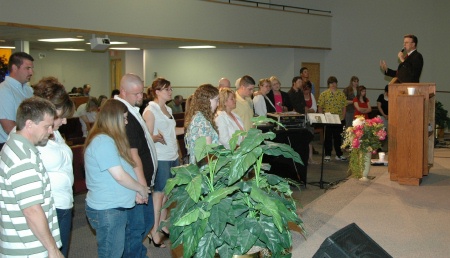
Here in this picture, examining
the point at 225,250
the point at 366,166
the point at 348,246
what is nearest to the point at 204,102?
the point at 225,250

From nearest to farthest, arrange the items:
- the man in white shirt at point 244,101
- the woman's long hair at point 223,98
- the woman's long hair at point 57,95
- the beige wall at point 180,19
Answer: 1. the woman's long hair at point 57,95
2. the woman's long hair at point 223,98
3. the man in white shirt at point 244,101
4. the beige wall at point 180,19

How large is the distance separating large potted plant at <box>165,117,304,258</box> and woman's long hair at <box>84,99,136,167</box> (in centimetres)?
116

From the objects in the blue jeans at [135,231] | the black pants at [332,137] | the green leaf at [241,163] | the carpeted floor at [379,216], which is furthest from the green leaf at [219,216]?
the black pants at [332,137]

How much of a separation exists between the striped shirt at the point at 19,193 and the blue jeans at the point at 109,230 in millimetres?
762

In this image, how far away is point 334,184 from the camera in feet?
26.5

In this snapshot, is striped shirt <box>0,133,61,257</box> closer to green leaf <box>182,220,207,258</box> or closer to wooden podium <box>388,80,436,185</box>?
green leaf <box>182,220,207,258</box>

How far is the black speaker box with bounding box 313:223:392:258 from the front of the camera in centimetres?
241

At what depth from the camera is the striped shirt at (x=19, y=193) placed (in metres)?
2.90

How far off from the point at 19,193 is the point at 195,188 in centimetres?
97

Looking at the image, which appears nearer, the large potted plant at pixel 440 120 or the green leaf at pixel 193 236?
the green leaf at pixel 193 236

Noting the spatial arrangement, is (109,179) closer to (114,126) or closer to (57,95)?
(114,126)

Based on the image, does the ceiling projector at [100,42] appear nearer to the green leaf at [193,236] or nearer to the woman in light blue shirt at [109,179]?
the woman in light blue shirt at [109,179]

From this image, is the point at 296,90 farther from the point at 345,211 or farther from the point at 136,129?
the point at 136,129

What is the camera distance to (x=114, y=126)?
382 cm
